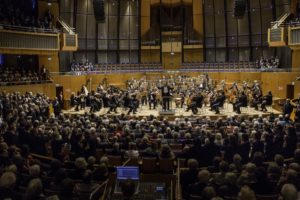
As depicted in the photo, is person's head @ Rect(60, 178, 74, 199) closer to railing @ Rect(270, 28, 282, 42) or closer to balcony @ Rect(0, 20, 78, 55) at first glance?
balcony @ Rect(0, 20, 78, 55)

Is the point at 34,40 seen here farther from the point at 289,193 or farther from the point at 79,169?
the point at 289,193

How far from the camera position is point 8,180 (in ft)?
17.6

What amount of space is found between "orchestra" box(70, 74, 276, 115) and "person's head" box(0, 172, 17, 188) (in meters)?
11.8

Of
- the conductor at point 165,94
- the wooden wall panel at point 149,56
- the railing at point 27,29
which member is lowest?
the conductor at point 165,94

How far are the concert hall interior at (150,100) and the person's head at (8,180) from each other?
0.10 feet

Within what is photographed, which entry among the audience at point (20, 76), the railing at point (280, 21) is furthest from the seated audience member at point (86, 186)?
the railing at point (280, 21)

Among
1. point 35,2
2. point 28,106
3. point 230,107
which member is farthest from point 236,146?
point 35,2

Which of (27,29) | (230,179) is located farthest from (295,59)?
(230,179)

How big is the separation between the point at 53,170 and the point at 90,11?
2224cm

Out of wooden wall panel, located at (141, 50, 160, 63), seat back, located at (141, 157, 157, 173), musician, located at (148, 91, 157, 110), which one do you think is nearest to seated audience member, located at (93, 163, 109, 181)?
seat back, located at (141, 157, 157, 173)

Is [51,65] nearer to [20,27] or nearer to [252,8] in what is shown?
[20,27]

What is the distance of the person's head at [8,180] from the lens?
5.32 metres

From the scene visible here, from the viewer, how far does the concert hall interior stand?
19.7 feet

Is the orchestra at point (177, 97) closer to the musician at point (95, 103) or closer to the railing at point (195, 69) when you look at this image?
the musician at point (95, 103)
